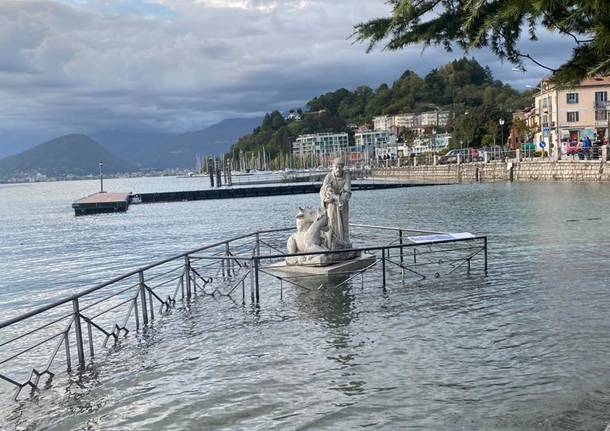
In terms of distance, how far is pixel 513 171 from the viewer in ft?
247

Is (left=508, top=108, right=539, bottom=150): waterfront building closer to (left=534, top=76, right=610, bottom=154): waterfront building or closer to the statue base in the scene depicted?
(left=534, top=76, right=610, bottom=154): waterfront building

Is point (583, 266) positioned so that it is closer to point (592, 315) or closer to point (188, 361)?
point (592, 315)

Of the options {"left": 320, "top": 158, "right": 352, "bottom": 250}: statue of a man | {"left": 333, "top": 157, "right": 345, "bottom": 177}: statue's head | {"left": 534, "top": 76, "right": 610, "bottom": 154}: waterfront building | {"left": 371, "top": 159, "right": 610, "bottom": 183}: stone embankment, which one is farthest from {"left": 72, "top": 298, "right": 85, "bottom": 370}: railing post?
{"left": 534, "top": 76, "right": 610, "bottom": 154}: waterfront building

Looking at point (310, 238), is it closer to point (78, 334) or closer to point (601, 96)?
point (78, 334)

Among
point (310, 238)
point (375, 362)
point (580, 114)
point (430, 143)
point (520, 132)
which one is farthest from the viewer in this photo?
point (430, 143)

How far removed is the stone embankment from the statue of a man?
156 ft

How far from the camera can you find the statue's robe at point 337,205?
17.4m

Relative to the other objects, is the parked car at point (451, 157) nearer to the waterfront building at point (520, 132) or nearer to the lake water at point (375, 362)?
the waterfront building at point (520, 132)

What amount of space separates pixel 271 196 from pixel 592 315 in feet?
236

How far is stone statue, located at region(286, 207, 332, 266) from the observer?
56.1 feet

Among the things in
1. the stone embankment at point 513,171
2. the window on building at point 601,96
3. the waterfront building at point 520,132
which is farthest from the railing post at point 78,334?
the waterfront building at point 520,132

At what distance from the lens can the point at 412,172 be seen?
10562 centimetres

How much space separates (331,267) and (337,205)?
184cm

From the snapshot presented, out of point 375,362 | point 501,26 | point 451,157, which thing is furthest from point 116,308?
point 451,157
